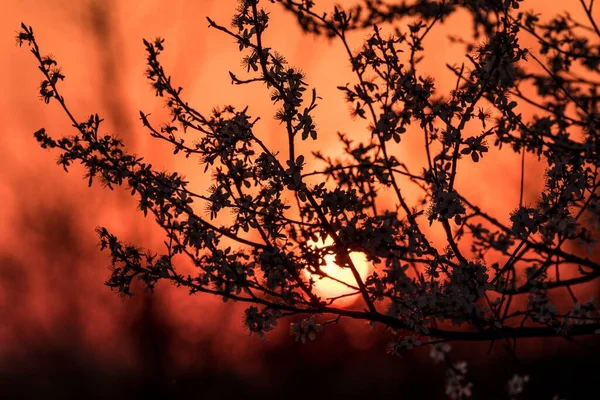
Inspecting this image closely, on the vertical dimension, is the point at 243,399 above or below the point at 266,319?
above

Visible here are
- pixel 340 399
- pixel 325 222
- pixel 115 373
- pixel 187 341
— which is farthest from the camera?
pixel 340 399

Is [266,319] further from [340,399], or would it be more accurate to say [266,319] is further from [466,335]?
[340,399]

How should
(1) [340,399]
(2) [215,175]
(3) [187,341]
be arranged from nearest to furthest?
(2) [215,175]
(3) [187,341]
(1) [340,399]

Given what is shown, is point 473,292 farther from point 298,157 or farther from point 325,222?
point 298,157

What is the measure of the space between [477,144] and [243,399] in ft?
85.9

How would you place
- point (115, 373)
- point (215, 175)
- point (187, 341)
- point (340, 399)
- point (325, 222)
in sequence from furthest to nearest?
point (340, 399) → point (115, 373) → point (187, 341) → point (215, 175) → point (325, 222)

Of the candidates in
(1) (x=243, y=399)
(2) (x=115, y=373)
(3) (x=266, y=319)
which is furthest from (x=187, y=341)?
(3) (x=266, y=319)

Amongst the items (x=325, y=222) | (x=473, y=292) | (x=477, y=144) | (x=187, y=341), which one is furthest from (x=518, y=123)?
(x=187, y=341)

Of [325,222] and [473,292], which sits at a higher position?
[325,222]

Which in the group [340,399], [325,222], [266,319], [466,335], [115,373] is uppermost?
[115,373]

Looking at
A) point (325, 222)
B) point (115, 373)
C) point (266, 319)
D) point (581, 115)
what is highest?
point (115, 373)

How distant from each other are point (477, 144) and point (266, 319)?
2.31 meters

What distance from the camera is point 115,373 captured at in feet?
92.9

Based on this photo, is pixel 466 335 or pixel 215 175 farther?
pixel 215 175
